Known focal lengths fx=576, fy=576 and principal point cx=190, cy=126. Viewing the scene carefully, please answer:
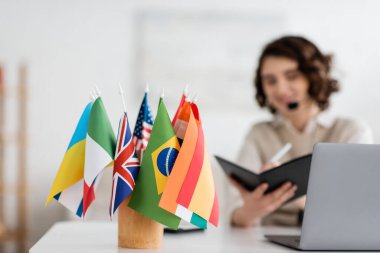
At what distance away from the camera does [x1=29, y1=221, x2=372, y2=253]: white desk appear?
118 cm

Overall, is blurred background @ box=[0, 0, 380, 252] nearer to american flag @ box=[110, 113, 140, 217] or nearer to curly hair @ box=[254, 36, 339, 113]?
curly hair @ box=[254, 36, 339, 113]

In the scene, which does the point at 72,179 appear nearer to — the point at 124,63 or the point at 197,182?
the point at 197,182

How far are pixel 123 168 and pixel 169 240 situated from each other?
273 mm

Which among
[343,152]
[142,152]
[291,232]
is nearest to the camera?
[343,152]

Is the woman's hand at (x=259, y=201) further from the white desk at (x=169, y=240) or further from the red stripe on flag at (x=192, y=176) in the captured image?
the red stripe on flag at (x=192, y=176)

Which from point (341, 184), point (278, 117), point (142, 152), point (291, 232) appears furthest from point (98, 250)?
point (278, 117)

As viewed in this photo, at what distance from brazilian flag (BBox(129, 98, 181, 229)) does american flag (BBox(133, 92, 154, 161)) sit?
7 cm

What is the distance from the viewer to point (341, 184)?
1.11 metres

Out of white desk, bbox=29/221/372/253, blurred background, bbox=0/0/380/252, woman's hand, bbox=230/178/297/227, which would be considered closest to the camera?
white desk, bbox=29/221/372/253

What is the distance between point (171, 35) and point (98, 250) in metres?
2.75

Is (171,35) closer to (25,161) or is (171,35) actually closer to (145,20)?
(145,20)

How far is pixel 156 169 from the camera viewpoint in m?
1.11

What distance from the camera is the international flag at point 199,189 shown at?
107cm

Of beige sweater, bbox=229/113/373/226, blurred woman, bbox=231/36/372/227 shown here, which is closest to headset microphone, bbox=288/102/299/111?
blurred woman, bbox=231/36/372/227
